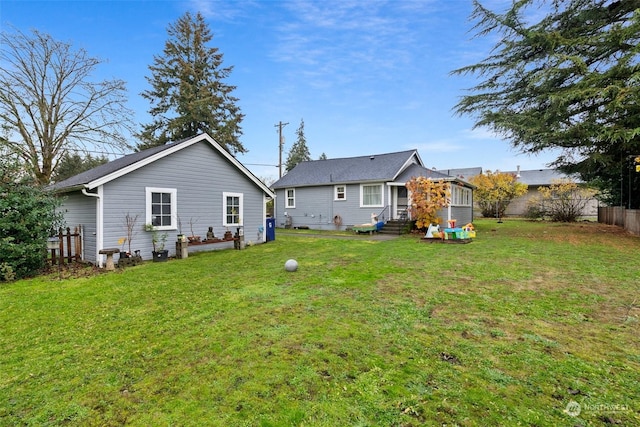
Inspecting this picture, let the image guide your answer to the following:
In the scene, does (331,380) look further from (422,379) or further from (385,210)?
(385,210)

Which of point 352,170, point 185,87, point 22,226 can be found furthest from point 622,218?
point 185,87

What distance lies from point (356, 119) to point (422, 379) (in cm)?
2173

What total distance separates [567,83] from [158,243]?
18179 mm

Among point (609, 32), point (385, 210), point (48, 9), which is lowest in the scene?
point (385, 210)

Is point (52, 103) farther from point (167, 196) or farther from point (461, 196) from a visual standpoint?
point (461, 196)

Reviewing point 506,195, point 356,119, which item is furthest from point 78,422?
point 506,195

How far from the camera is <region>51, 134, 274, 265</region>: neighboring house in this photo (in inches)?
345

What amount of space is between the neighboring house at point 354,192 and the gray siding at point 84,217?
41.7 ft

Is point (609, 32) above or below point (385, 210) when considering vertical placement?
above

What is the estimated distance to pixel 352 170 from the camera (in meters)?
19.6

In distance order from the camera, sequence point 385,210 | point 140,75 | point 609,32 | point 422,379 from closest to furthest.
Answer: point 422,379
point 609,32
point 385,210
point 140,75

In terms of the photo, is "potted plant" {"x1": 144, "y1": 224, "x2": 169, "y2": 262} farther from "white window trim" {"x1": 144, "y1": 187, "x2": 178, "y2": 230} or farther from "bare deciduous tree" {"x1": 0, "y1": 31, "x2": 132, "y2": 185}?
"bare deciduous tree" {"x1": 0, "y1": 31, "x2": 132, "y2": 185}

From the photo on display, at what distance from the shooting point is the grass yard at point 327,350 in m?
2.42

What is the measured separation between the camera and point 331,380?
110 inches
